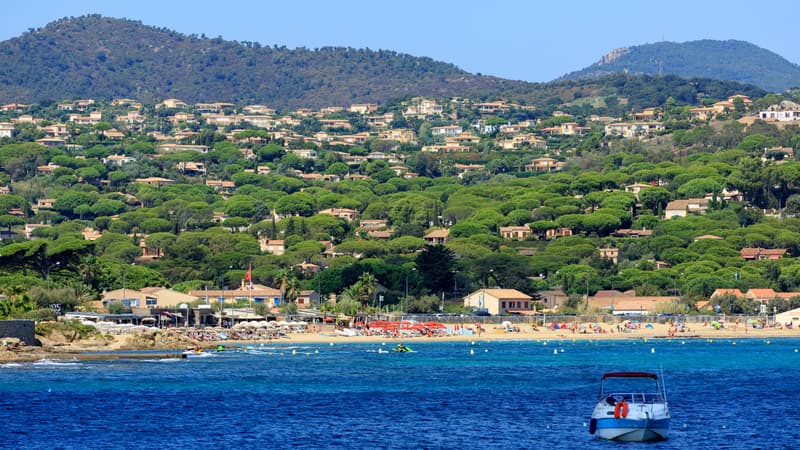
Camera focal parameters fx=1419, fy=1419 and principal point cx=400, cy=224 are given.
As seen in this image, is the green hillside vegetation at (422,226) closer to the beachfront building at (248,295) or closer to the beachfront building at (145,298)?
the beachfront building at (145,298)

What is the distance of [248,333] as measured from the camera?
284 ft

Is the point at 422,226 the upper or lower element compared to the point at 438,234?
upper

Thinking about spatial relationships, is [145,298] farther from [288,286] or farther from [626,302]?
[626,302]

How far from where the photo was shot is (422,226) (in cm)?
15300

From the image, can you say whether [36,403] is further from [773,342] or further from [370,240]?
[370,240]

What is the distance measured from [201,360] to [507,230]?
79.3 m

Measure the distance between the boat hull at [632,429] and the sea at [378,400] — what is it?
388 mm

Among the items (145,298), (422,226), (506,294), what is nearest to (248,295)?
(145,298)

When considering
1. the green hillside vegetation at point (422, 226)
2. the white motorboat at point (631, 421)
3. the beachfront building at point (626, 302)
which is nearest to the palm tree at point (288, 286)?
the green hillside vegetation at point (422, 226)

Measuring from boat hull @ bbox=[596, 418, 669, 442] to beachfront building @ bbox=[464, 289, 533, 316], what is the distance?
207 ft

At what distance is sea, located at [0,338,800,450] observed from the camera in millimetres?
41500

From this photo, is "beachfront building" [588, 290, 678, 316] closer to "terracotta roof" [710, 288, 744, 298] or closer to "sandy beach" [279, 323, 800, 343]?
"terracotta roof" [710, 288, 744, 298]

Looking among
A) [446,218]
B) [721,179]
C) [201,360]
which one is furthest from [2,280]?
[721,179]

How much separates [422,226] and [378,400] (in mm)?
101740
